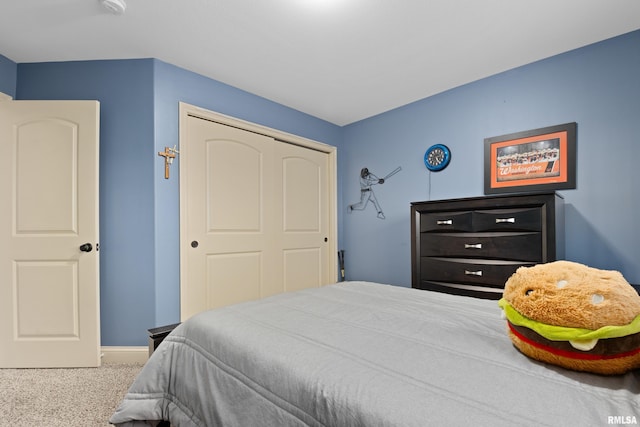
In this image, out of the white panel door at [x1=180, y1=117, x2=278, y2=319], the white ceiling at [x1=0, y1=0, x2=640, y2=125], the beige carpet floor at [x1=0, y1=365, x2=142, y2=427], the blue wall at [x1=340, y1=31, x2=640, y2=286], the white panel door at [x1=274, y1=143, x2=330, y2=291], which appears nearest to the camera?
the beige carpet floor at [x1=0, y1=365, x2=142, y2=427]

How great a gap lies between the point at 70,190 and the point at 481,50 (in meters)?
3.37

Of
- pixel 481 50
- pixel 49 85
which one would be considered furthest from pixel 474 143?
pixel 49 85

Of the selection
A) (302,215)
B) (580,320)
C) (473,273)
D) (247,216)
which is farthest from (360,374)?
(302,215)

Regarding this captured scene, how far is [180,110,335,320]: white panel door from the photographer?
2.68 m

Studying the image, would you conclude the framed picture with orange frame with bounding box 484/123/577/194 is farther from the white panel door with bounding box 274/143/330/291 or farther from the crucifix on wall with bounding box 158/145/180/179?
the crucifix on wall with bounding box 158/145/180/179

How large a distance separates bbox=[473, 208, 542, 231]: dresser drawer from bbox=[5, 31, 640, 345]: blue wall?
584mm

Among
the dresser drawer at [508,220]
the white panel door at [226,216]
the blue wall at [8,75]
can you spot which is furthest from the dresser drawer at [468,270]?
the blue wall at [8,75]

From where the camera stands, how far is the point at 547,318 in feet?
2.43

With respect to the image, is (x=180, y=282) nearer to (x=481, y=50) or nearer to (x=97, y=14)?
(x=97, y=14)

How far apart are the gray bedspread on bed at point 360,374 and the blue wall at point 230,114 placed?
4.72 ft

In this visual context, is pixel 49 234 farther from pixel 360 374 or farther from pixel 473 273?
pixel 473 273

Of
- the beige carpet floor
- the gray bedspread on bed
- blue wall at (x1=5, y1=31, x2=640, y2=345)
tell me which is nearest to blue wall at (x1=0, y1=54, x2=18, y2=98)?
blue wall at (x1=5, y1=31, x2=640, y2=345)

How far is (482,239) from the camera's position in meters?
2.27

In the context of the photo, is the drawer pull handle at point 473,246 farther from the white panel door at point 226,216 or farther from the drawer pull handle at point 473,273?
the white panel door at point 226,216
